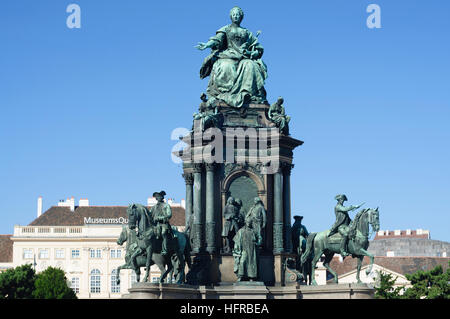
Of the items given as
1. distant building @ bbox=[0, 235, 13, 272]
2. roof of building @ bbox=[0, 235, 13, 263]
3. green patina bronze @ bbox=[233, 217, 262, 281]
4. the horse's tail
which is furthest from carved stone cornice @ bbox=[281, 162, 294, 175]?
roof of building @ bbox=[0, 235, 13, 263]

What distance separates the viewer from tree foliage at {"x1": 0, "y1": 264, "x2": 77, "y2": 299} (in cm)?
7562

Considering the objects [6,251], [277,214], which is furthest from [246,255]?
[6,251]

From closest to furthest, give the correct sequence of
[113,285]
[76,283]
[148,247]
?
[148,247]
[76,283]
[113,285]

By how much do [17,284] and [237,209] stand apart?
47422 mm

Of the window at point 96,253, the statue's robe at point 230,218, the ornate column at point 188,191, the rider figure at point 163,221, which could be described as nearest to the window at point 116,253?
the window at point 96,253

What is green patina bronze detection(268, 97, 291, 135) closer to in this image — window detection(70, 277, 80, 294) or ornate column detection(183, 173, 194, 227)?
ornate column detection(183, 173, 194, 227)

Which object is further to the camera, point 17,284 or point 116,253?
point 116,253

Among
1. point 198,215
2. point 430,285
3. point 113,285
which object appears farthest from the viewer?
point 113,285

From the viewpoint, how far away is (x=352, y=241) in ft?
107

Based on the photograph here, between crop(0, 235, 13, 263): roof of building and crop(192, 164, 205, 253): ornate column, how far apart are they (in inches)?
3524

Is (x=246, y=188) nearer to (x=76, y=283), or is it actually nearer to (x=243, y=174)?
(x=243, y=174)

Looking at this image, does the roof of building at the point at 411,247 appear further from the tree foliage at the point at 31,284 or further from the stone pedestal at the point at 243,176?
the stone pedestal at the point at 243,176
